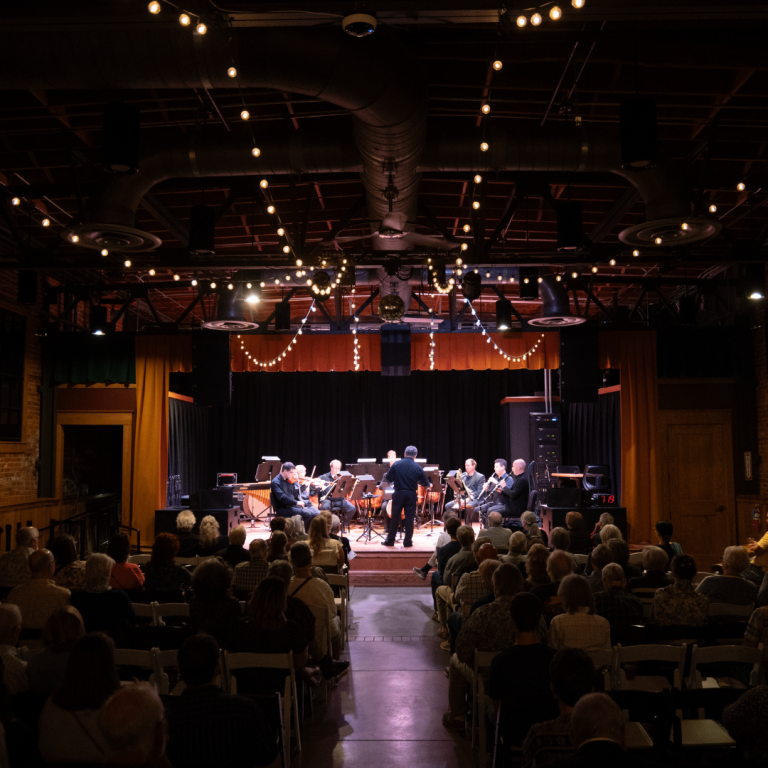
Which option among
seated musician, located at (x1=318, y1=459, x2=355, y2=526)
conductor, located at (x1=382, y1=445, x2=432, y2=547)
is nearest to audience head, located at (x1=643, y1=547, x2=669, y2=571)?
conductor, located at (x1=382, y1=445, x2=432, y2=547)

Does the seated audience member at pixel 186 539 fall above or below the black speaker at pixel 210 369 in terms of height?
below

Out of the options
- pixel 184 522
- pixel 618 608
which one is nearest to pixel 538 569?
pixel 618 608

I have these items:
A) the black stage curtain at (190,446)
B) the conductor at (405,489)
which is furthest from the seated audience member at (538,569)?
the black stage curtain at (190,446)

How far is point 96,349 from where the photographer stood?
1248 cm

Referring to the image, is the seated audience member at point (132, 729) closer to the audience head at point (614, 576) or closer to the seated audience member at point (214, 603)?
the seated audience member at point (214, 603)

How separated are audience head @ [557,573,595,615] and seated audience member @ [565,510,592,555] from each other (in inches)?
166

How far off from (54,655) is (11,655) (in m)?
0.25

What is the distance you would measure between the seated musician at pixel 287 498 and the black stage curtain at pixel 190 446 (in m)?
3.36

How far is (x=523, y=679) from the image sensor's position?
348 cm

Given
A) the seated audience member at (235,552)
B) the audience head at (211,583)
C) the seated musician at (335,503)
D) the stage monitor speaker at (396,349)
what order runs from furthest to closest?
the stage monitor speaker at (396,349)
the seated musician at (335,503)
the seated audience member at (235,552)
the audience head at (211,583)

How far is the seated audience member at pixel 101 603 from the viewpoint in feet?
14.7

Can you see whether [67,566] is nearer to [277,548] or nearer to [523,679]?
[277,548]

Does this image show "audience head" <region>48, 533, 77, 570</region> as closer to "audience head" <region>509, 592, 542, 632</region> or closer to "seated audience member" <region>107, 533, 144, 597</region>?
"seated audience member" <region>107, 533, 144, 597</region>

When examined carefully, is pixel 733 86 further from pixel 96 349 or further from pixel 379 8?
pixel 96 349
